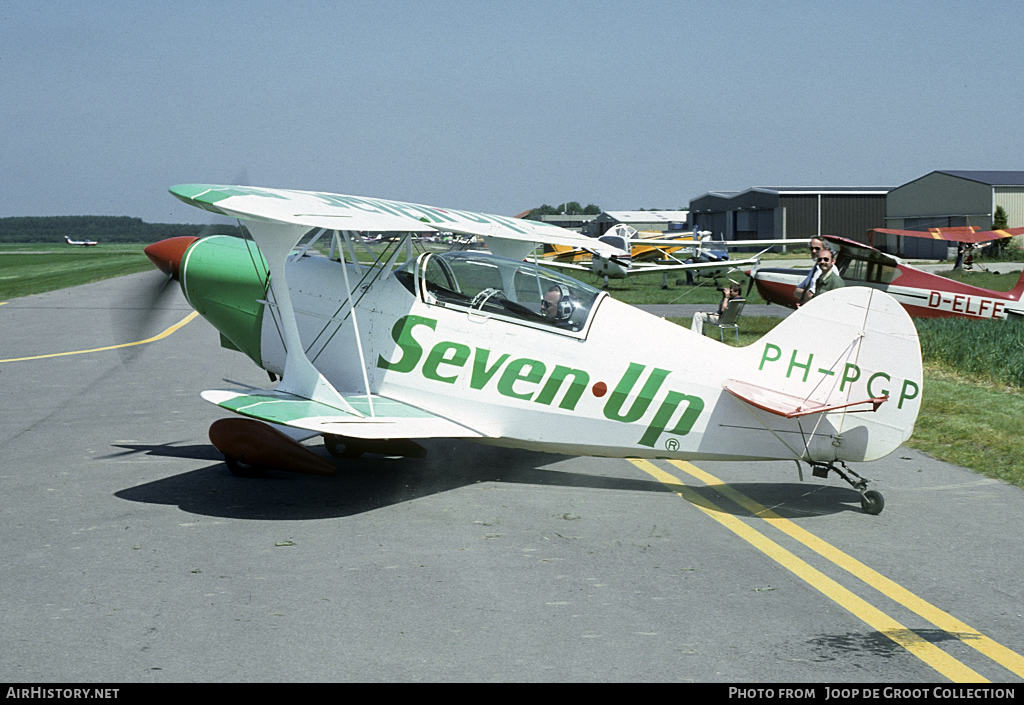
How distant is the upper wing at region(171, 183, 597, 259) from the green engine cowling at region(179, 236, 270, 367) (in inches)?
36.3

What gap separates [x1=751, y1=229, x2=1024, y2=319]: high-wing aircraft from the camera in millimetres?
16266

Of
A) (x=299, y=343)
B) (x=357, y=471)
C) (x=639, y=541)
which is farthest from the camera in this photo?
(x=357, y=471)

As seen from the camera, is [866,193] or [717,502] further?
[866,193]

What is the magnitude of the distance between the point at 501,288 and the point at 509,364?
69 cm

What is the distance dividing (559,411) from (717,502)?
130 cm

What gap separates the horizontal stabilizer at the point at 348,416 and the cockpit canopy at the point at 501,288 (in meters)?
0.89

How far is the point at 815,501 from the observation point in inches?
263

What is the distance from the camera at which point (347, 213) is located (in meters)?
6.70

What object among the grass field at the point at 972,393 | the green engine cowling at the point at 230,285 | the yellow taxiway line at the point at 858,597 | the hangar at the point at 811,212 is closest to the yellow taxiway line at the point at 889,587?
the yellow taxiway line at the point at 858,597

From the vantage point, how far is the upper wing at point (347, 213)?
6.21 meters

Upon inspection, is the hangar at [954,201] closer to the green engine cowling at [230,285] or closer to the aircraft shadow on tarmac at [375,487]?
the aircraft shadow on tarmac at [375,487]

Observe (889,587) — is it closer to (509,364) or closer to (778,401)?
(778,401)

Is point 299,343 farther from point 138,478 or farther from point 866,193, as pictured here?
point 866,193
